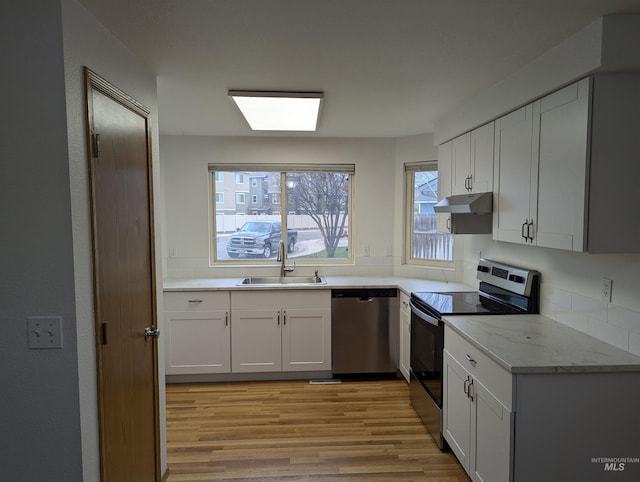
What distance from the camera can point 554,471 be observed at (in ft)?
5.76

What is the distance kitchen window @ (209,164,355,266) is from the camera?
4.22m

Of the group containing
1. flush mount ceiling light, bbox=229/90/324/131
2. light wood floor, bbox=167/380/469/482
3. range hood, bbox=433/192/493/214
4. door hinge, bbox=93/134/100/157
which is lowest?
light wood floor, bbox=167/380/469/482

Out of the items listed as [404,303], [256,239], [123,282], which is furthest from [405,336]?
[123,282]

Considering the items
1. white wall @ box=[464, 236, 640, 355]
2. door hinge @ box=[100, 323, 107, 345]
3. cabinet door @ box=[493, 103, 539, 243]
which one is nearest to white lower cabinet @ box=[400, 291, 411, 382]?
white wall @ box=[464, 236, 640, 355]

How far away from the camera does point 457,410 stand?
233 centimetres

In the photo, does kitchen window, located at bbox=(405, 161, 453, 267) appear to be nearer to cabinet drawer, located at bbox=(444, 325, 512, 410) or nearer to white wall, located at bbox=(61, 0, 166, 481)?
cabinet drawer, located at bbox=(444, 325, 512, 410)

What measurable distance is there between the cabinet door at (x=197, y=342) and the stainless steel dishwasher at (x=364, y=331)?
1.02 m

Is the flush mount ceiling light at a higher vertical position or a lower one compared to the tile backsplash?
higher

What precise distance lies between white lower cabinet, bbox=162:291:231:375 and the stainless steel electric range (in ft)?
5.58

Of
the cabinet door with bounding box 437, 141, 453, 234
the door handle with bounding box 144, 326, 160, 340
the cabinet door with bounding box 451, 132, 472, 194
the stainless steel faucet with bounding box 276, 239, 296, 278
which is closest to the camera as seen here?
the door handle with bounding box 144, 326, 160, 340

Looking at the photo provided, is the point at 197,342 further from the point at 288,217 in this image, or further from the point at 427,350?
Answer: the point at 427,350

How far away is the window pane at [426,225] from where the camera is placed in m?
4.01

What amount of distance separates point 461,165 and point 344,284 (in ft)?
4.83

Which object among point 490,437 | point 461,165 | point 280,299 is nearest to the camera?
point 490,437
